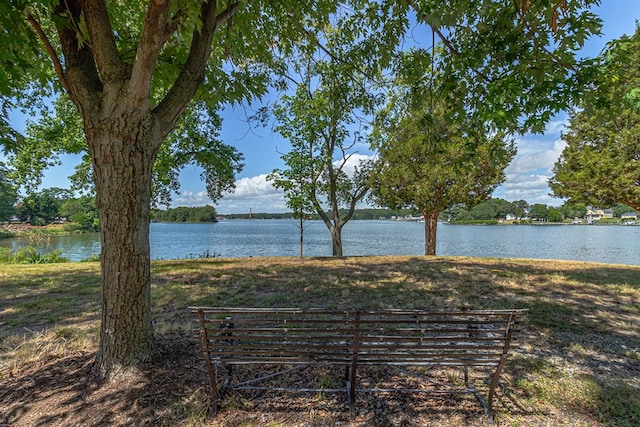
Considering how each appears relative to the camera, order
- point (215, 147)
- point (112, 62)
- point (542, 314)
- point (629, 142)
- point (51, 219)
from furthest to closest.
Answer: point (51, 219)
point (215, 147)
point (629, 142)
point (542, 314)
point (112, 62)

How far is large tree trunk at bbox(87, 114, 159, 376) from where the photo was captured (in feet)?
7.88

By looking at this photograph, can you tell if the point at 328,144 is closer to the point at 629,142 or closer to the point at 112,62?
the point at 629,142

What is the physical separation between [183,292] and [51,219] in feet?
206

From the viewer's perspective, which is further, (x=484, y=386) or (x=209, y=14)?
(x=209, y=14)

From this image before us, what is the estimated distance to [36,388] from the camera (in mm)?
2447

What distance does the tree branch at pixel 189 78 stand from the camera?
2.67 metres

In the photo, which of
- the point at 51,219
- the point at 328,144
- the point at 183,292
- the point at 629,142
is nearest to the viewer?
the point at 183,292

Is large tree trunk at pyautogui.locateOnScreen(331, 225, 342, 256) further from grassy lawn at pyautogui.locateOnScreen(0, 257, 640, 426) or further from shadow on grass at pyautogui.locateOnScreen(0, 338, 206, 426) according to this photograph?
shadow on grass at pyautogui.locateOnScreen(0, 338, 206, 426)

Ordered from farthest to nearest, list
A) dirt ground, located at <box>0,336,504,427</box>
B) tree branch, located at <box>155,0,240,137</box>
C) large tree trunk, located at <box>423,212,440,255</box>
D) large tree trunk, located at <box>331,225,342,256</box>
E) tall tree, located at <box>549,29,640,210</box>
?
large tree trunk, located at <box>423,212,440,255</box>, large tree trunk, located at <box>331,225,342,256</box>, tall tree, located at <box>549,29,640,210</box>, tree branch, located at <box>155,0,240,137</box>, dirt ground, located at <box>0,336,504,427</box>

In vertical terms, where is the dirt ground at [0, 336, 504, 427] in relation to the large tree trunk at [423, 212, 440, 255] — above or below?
below

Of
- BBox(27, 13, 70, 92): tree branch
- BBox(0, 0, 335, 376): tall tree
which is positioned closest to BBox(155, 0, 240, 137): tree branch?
BBox(0, 0, 335, 376): tall tree

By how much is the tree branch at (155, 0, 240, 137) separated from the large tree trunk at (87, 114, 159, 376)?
0.21 metres

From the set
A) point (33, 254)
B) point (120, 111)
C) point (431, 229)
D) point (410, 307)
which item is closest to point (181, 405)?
point (120, 111)

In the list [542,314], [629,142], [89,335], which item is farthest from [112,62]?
[629,142]
